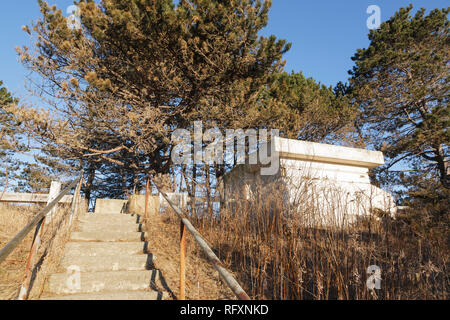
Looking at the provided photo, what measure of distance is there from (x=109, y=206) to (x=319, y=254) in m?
7.28

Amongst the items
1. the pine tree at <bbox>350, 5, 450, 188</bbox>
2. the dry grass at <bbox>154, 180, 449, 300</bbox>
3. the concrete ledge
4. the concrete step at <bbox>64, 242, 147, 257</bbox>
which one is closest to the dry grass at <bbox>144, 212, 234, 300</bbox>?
the dry grass at <bbox>154, 180, 449, 300</bbox>

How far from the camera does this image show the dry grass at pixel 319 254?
244 cm

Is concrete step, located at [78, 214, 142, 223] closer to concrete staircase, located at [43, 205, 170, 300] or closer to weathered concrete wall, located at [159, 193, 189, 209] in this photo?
concrete staircase, located at [43, 205, 170, 300]

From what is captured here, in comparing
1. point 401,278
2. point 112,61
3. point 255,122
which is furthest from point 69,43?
point 401,278

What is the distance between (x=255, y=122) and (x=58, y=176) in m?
10.3

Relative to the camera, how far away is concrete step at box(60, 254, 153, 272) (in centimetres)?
331

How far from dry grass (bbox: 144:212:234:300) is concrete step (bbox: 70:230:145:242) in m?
0.26

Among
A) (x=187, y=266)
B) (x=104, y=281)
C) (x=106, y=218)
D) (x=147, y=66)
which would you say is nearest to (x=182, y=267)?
(x=187, y=266)

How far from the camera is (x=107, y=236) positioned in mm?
4152

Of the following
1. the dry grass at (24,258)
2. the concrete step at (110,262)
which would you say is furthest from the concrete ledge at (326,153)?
the dry grass at (24,258)

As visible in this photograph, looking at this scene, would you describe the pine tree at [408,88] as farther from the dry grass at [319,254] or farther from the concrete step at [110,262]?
the concrete step at [110,262]

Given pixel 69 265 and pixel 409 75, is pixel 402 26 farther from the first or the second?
pixel 69 265

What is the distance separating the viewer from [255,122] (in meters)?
9.02

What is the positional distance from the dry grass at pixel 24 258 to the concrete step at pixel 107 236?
0.25 meters
